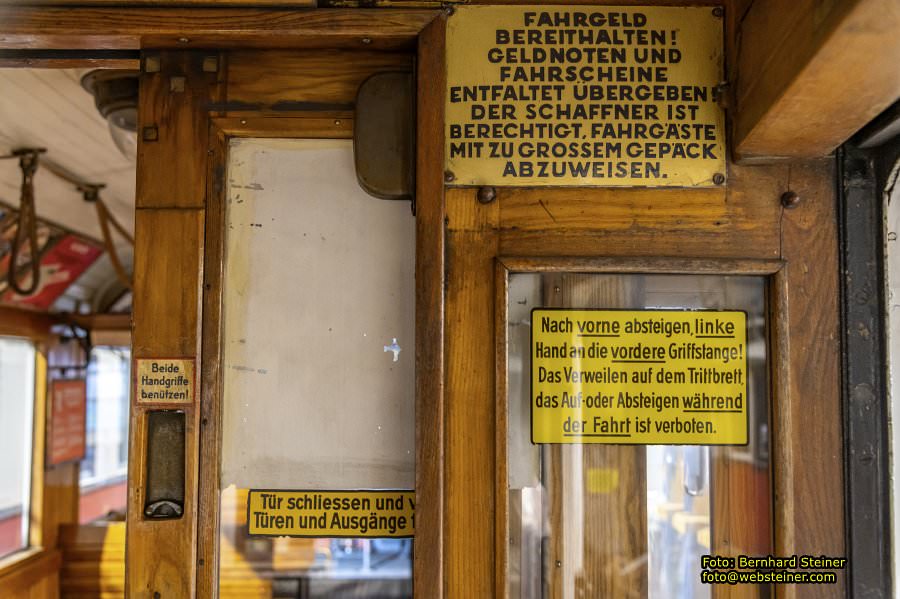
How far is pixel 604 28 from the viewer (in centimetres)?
155

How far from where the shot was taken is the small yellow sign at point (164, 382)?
5.14 ft

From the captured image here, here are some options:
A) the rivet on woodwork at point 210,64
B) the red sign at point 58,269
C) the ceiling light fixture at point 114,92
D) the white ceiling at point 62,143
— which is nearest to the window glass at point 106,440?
the red sign at point 58,269

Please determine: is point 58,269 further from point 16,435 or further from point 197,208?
point 197,208

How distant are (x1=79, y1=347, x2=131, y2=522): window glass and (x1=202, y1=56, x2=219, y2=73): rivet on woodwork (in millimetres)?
5358

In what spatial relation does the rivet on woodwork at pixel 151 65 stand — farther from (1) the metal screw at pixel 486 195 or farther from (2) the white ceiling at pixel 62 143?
(2) the white ceiling at pixel 62 143

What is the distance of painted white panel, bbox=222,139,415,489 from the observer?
1586 millimetres

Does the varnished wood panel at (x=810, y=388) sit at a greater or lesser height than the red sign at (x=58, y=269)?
lesser

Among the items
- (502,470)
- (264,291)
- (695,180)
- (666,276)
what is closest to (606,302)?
(666,276)

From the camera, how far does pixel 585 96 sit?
154cm

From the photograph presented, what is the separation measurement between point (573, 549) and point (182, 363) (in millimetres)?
925

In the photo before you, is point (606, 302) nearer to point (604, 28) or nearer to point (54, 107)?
point (604, 28)

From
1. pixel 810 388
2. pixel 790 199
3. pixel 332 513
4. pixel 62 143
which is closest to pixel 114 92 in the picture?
pixel 62 143

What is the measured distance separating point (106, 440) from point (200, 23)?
6.62 metres

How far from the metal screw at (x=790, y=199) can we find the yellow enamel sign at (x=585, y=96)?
5.4 inches
